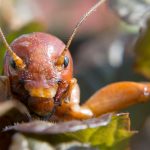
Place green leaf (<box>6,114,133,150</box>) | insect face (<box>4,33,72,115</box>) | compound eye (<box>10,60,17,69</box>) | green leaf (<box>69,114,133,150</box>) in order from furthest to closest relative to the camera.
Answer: compound eye (<box>10,60,17,69</box>), insect face (<box>4,33,72,115</box>), green leaf (<box>69,114,133,150</box>), green leaf (<box>6,114,133,150</box>)

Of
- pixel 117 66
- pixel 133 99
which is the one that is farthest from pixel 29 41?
pixel 117 66

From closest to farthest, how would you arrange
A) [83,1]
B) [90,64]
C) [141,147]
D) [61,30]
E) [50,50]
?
[50,50], [141,147], [90,64], [61,30], [83,1]

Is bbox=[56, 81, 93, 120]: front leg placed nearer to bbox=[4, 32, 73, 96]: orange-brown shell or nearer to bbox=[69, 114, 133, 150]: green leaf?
bbox=[4, 32, 73, 96]: orange-brown shell

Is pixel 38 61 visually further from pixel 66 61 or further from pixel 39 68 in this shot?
pixel 66 61

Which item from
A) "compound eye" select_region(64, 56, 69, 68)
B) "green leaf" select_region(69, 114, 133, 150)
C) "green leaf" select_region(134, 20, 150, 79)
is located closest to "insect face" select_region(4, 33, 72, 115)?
"compound eye" select_region(64, 56, 69, 68)

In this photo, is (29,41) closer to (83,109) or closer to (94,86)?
(83,109)

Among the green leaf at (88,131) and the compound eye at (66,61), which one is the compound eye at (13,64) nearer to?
the compound eye at (66,61)

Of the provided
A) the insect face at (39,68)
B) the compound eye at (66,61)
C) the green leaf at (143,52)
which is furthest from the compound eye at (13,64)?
the green leaf at (143,52)

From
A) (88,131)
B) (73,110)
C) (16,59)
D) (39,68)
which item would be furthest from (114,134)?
(73,110)
